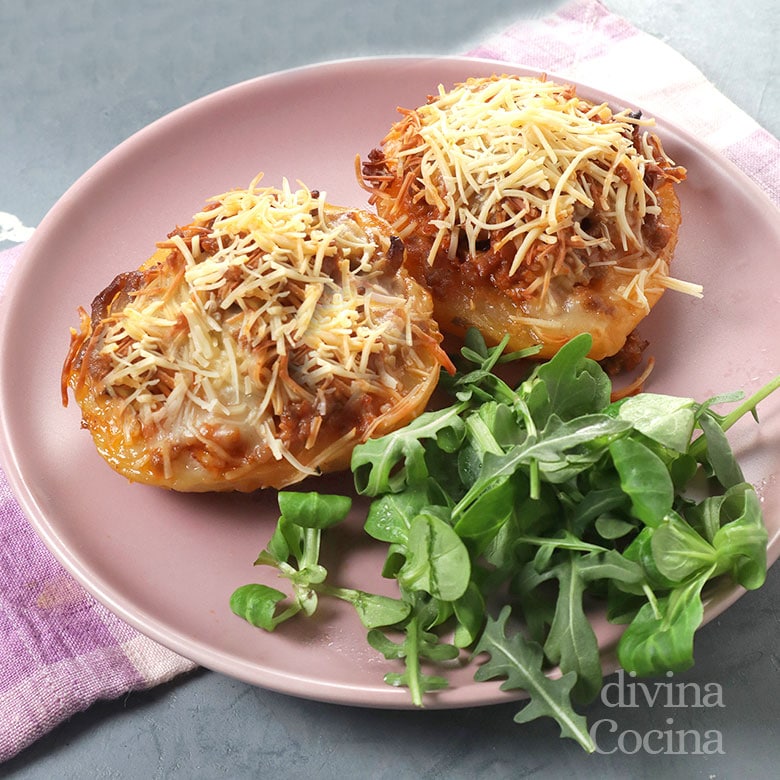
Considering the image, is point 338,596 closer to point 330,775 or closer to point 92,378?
point 330,775

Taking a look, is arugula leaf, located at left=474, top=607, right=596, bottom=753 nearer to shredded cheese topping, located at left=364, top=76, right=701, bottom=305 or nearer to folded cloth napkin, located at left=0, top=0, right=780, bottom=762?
folded cloth napkin, located at left=0, top=0, right=780, bottom=762

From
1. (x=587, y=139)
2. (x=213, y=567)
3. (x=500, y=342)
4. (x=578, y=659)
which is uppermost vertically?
(x=587, y=139)

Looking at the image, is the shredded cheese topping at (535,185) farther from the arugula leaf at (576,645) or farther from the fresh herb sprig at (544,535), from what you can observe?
the arugula leaf at (576,645)

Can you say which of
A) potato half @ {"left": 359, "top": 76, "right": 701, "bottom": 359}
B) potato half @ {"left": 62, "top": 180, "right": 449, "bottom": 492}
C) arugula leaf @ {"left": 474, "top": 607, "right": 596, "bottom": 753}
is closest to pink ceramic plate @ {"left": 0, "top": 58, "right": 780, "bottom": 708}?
arugula leaf @ {"left": 474, "top": 607, "right": 596, "bottom": 753}

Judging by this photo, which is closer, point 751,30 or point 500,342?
point 500,342

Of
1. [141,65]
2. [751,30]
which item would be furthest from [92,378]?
[751,30]

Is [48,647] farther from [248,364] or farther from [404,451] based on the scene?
→ [404,451]

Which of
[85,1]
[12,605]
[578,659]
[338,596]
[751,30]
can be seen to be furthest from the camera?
[85,1]
